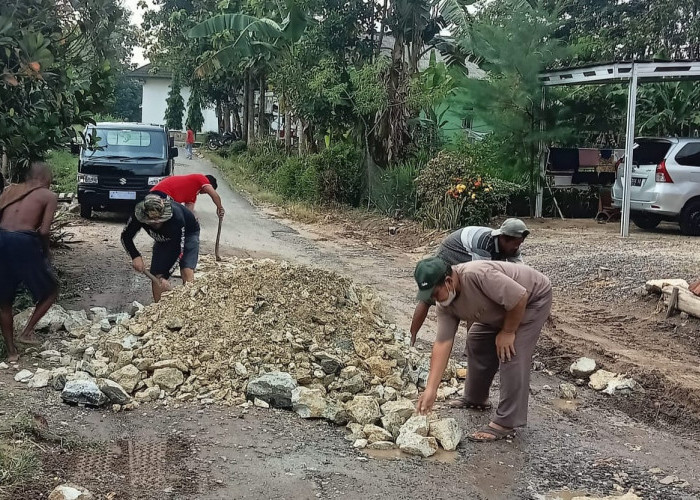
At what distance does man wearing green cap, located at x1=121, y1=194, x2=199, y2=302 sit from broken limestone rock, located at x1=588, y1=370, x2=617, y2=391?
3.85 meters

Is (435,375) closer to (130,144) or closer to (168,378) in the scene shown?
(168,378)

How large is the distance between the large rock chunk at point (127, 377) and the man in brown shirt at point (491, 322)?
2379mm

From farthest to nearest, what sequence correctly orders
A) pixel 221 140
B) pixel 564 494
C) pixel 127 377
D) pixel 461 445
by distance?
pixel 221 140
pixel 127 377
pixel 461 445
pixel 564 494

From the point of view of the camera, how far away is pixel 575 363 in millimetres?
7379

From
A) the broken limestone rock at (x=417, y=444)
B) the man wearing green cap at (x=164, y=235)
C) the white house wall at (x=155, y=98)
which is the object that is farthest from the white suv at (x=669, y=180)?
the white house wall at (x=155, y=98)

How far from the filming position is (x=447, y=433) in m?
5.29

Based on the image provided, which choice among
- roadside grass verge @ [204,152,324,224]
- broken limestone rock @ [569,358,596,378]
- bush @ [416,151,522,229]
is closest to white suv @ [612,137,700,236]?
bush @ [416,151,522,229]

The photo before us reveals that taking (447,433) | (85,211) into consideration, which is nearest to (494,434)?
(447,433)

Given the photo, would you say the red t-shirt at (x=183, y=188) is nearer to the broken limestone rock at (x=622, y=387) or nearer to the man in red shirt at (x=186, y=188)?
the man in red shirt at (x=186, y=188)

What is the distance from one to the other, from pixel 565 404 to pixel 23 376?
14.3 ft

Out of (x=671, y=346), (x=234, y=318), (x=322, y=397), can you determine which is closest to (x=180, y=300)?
(x=234, y=318)

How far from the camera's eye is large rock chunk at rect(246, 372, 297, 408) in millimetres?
5914

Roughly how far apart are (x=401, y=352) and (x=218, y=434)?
201 cm

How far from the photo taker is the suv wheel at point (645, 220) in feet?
50.2
